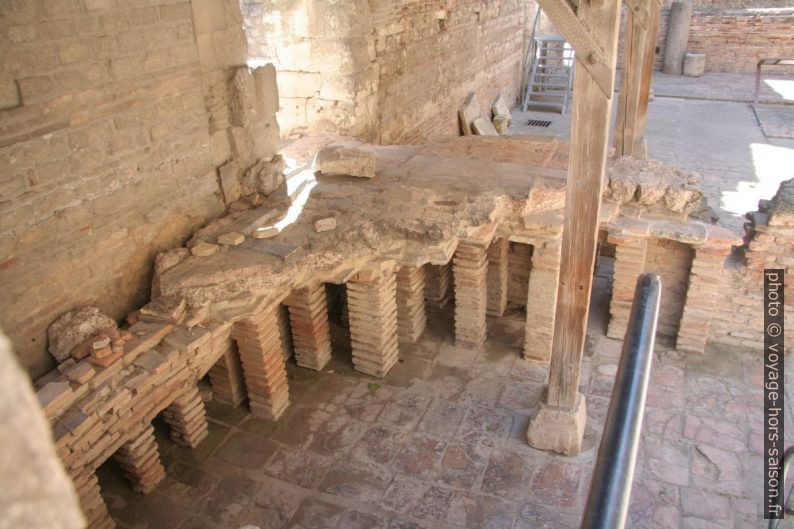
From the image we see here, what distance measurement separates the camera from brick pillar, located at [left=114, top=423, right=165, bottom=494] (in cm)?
445

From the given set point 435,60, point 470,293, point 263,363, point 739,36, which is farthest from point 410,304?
point 739,36

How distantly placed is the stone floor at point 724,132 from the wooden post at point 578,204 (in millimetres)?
3884

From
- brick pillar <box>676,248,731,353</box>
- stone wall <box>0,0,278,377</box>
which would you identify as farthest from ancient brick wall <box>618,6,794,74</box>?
stone wall <box>0,0,278,377</box>

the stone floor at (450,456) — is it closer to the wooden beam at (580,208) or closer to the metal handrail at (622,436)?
the wooden beam at (580,208)

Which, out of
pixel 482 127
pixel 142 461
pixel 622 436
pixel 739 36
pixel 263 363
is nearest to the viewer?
pixel 622 436

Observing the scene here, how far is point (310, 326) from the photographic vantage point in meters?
5.75

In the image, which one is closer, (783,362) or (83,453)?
(83,453)

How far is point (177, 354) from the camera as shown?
14.1ft

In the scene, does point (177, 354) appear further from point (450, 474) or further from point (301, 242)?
point (450, 474)

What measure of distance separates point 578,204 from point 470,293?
6.65 feet

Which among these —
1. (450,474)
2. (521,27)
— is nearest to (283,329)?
(450,474)

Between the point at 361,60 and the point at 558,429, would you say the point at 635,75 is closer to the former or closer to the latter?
the point at 361,60

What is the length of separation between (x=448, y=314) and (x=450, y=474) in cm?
227

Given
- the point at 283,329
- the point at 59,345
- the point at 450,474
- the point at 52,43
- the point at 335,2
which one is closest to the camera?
the point at 52,43
